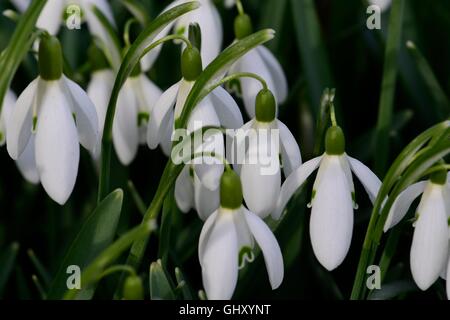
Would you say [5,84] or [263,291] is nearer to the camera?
[5,84]

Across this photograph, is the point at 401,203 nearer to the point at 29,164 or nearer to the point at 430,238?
the point at 430,238

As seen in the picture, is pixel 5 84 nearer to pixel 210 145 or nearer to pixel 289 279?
pixel 210 145

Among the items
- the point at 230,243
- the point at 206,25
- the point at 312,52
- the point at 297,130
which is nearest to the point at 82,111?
the point at 230,243

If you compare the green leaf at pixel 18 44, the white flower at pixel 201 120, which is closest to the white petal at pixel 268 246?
the white flower at pixel 201 120

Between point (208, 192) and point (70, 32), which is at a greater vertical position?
point (70, 32)

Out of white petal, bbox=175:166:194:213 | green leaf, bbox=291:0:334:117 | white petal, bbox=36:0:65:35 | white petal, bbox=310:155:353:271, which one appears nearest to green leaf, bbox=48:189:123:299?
white petal, bbox=175:166:194:213

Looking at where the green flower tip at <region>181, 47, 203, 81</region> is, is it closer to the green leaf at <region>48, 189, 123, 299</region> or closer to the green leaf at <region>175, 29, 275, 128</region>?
the green leaf at <region>175, 29, 275, 128</region>

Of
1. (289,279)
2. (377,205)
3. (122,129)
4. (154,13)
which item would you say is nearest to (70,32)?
(154,13)
